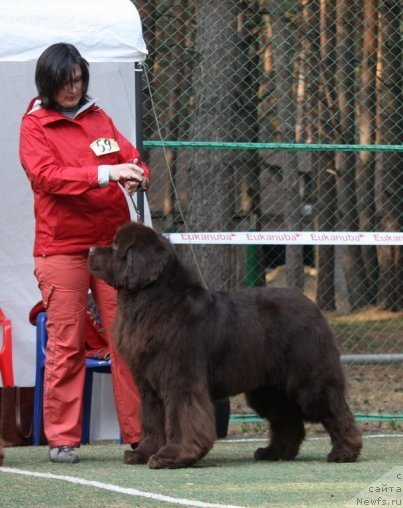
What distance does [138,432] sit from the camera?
22.2 ft

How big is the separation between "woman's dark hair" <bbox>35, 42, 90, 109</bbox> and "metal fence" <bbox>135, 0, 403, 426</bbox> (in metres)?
4.00

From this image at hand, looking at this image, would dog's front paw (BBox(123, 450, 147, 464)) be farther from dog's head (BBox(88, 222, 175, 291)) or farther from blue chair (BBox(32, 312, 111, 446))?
blue chair (BBox(32, 312, 111, 446))

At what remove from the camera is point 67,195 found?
6301 mm

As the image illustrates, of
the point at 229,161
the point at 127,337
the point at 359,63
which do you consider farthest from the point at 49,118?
the point at 359,63

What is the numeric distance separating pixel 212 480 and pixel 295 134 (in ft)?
33.8

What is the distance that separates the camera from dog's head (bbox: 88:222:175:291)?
5.89 m

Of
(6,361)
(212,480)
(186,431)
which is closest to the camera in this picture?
(212,480)

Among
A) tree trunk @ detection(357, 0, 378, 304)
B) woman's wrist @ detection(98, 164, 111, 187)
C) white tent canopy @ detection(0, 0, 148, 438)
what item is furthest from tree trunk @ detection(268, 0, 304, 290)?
woman's wrist @ detection(98, 164, 111, 187)

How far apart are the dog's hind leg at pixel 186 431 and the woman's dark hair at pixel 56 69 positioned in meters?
1.77

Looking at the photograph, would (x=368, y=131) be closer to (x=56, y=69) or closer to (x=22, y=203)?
A: (x=22, y=203)

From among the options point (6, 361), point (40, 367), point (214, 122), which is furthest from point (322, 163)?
point (40, 367)

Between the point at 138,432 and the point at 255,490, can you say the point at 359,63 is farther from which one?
the point at 255,490

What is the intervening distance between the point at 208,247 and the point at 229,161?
1911 mm

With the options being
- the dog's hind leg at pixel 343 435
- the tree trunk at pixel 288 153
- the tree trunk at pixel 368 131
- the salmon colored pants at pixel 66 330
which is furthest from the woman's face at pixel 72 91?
the tree trunk at pixel 368 131
